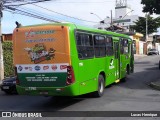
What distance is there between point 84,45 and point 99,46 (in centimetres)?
181

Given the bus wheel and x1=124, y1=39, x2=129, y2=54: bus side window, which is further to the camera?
x1=124, y1=39, x2=129, y2=54: bus side window

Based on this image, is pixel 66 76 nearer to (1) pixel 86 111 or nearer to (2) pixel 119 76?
(1) pixel 86 111

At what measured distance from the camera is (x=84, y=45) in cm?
1207

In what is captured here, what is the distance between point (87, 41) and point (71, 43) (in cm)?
154

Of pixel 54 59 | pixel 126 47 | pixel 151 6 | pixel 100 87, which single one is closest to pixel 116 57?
pixel 126 47

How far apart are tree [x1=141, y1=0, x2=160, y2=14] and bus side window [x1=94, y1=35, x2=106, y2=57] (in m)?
21.3

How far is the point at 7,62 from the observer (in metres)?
25.7

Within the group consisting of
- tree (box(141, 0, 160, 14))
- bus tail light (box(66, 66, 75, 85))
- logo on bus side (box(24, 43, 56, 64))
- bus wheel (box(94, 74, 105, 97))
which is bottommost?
bus wheel (box(94, 74, 105, 97))

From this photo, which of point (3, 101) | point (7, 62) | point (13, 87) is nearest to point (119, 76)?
point (13, 87)

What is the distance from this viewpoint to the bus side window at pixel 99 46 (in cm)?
1334

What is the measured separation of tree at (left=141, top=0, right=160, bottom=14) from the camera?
111 ft

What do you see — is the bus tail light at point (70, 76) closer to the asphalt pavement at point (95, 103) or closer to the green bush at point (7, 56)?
the asphalt pavement at point (95, 103)

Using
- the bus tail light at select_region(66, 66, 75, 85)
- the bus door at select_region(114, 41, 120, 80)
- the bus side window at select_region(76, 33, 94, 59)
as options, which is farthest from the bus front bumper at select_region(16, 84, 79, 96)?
the bus door at select_region(114, 41, 120, 80)

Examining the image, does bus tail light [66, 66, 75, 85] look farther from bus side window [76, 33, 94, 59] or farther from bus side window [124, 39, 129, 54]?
bus side window [124, 39, 129, 54]
